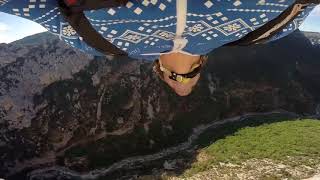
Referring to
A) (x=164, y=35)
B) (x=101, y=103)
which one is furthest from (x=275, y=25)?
(x=101, y=103)

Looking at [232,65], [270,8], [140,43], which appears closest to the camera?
[270,8]

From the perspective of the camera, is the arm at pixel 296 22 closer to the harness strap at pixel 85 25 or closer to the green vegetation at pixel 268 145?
the harness strap at pixel 85 25

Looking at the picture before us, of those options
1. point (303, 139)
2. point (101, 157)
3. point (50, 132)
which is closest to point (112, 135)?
point (101, 157)

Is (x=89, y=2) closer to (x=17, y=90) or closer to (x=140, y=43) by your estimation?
(x=140, y=43)

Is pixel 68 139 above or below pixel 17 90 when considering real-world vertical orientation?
below

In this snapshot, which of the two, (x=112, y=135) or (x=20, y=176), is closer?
(x=20, y=176)

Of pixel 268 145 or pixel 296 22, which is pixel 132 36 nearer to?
pixel 296 22

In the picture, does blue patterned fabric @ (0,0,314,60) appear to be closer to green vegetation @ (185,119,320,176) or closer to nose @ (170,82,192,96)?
nose @ (170,82,192,96)
